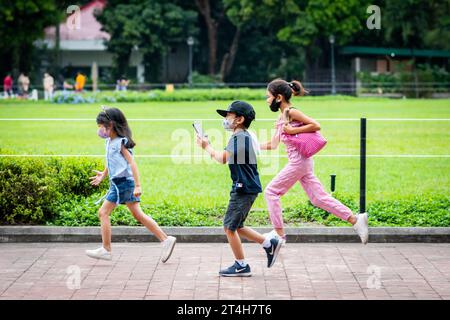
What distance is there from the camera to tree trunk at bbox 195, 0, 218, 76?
199ft

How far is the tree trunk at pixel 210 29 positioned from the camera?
60.6 meters

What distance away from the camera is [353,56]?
62344 mm

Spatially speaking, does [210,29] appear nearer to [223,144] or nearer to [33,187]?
[223,144]

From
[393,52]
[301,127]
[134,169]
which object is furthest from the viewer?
[393,52]

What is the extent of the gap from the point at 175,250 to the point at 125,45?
51.4 m

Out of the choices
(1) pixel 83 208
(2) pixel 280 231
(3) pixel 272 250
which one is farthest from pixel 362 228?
(1) pixel 83 208

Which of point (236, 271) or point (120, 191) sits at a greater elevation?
point (120, 191)

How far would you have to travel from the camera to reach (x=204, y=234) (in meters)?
9.72

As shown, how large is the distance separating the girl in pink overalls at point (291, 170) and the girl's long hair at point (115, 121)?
1.33 meters

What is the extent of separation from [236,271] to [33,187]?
3.38 meters

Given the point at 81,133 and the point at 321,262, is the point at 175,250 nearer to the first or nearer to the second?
the point at 321,262

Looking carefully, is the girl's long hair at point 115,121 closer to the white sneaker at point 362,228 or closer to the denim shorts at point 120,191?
the denim shorts at point 120,191

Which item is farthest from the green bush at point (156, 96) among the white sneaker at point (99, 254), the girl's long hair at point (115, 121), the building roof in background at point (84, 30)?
the white sneaker at point (99, 254)

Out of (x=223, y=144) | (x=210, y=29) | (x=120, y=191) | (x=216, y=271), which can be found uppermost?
(x=210, y=29)
